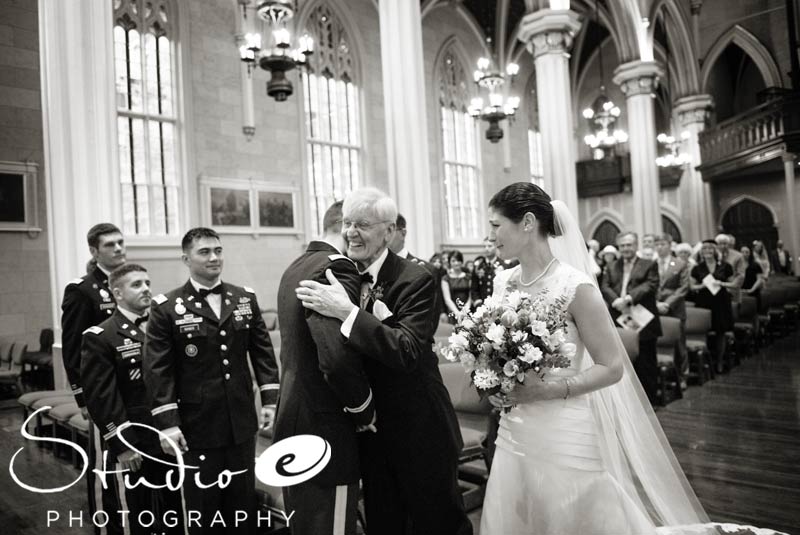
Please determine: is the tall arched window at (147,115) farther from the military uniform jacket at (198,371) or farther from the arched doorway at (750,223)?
the arched doorway at (750,223)

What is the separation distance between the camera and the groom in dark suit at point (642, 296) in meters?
5.88

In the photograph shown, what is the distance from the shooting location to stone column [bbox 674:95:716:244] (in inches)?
740

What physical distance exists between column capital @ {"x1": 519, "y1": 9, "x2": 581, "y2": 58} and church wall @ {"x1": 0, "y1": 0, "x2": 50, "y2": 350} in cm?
889

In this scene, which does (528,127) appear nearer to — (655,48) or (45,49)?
(655,48)

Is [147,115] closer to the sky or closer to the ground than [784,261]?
closer to the sky

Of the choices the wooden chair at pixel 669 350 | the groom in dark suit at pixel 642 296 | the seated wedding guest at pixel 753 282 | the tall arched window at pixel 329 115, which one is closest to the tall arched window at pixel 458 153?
the tall arched window at pixel 329 115

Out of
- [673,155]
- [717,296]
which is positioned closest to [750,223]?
[673,155]

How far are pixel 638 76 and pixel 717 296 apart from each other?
892 cm

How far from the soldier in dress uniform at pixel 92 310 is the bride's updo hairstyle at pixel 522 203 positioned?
2604mm

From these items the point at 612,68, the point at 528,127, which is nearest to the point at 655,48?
the point at 612,68

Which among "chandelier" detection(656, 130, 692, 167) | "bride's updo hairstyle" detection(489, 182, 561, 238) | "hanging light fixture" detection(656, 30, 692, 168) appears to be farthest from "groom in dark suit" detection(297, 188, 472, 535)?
"chandelier" detection(656, 130, 692, 167)

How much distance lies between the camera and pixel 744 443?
4910 millimetres

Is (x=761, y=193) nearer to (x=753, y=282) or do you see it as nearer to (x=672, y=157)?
(x=672, y=157)

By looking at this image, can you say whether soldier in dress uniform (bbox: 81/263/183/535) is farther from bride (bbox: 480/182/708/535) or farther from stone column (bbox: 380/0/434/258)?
stone column (bbox: 380/0/434/258)
